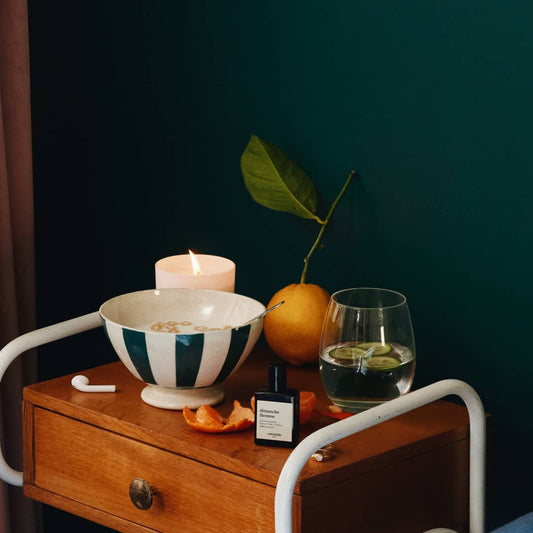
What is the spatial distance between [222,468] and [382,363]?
0.76 feet

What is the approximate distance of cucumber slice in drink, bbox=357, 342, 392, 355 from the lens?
107cm

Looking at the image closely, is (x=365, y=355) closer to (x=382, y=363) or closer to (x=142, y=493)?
(x=382, y=363)

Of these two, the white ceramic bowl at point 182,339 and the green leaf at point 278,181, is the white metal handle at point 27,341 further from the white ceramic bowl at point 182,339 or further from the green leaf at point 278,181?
the green leaf at point 278,181

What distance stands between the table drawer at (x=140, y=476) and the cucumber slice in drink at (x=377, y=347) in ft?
0.73

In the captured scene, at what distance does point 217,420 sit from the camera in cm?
103

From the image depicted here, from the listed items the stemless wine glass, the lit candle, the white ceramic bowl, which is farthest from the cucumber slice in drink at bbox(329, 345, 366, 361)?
the lit candle

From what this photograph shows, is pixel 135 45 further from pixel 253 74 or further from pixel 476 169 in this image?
pixel 476 169

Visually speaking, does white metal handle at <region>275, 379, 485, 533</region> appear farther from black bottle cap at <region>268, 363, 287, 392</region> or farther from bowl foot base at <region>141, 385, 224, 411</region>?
bowl foot base at <region>141, 385, 224, 411</region>

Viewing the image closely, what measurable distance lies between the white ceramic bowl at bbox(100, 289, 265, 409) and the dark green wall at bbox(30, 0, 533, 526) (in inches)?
10.0

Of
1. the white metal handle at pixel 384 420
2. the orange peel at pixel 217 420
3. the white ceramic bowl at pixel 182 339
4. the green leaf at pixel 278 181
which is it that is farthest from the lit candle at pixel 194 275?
the white metal handle at pixel 384 420

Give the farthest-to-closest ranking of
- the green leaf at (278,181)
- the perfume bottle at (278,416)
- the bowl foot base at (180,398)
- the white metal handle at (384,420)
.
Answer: the green leaf at (278,181) < the bowl foot base at (180,398) < the perfume bottle at (278,416) < the white metal handle at (384,420)

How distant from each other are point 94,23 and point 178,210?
0.39 metres

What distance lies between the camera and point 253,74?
1433mm

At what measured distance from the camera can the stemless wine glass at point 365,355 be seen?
1.05 meters
